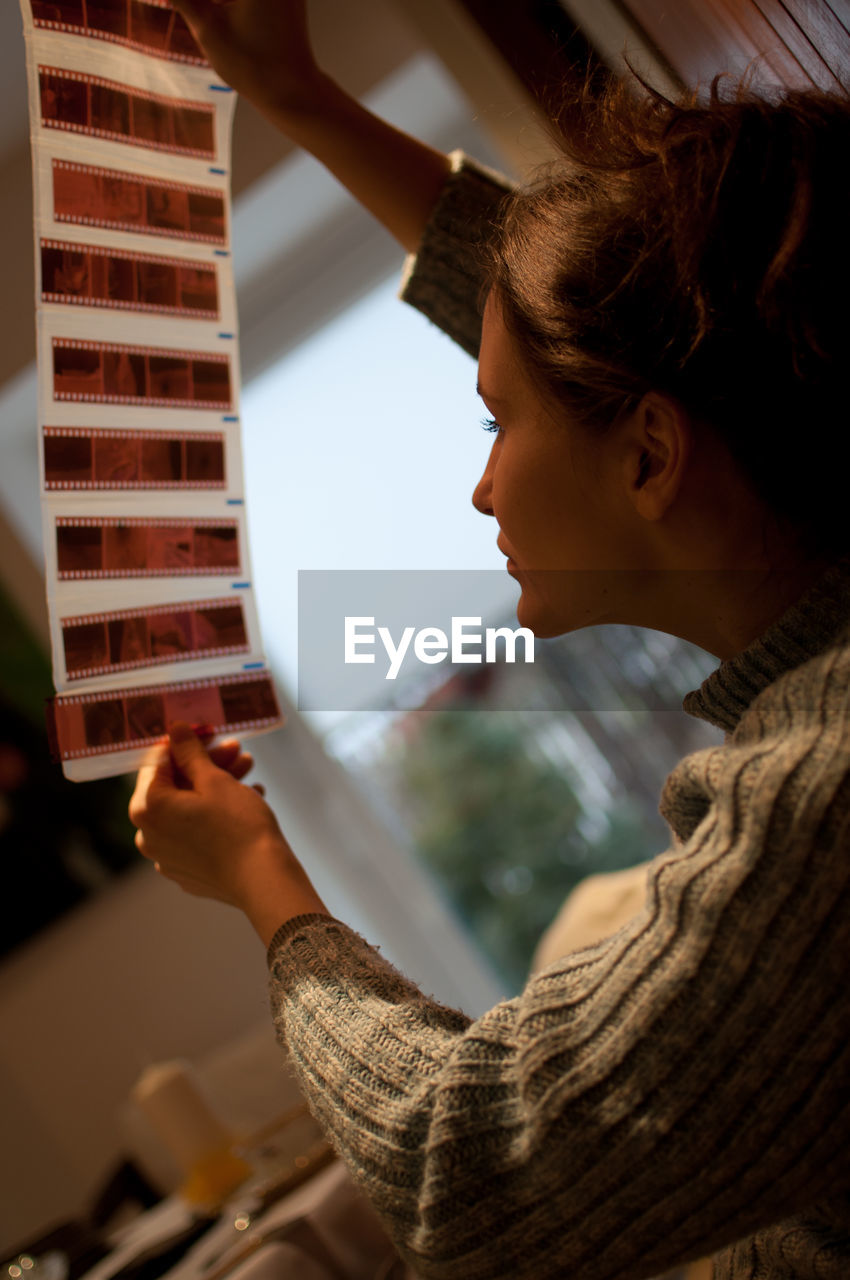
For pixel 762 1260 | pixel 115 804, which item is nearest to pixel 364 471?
pixel 115 804

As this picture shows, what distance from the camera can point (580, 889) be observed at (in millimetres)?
1921

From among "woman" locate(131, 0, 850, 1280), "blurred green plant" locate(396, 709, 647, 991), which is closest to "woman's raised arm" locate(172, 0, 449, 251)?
"woman" locate(131, 0, 850, 1280)

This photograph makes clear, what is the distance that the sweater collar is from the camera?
0.54m

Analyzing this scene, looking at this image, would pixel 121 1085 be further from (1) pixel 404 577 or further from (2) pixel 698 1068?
(2) pixel 698 1068

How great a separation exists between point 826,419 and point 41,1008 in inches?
75.8

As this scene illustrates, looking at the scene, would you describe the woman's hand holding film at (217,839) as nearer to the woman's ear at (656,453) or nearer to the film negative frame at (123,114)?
the woman's ear at (656,453)

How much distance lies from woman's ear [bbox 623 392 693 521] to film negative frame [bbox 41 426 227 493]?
461mm

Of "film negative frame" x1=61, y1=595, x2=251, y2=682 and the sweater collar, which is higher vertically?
"film negative frame" x1=61, y1=595, x2=251, y2=682

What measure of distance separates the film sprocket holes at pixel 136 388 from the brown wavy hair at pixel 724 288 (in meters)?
0.40

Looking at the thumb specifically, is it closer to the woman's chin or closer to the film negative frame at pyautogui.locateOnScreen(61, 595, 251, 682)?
the film negative frame at pyautogui.locateOnScreen(61, 595, 251, 682)

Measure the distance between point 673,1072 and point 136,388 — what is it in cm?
73

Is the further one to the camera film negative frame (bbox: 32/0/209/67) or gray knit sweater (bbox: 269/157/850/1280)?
film negative frame (bbox: 32/0/209/67)

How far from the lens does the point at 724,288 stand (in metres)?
0.52

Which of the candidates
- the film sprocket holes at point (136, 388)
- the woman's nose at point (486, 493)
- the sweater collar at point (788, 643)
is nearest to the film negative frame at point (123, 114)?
the film sprocket holes at point (136, 388)
